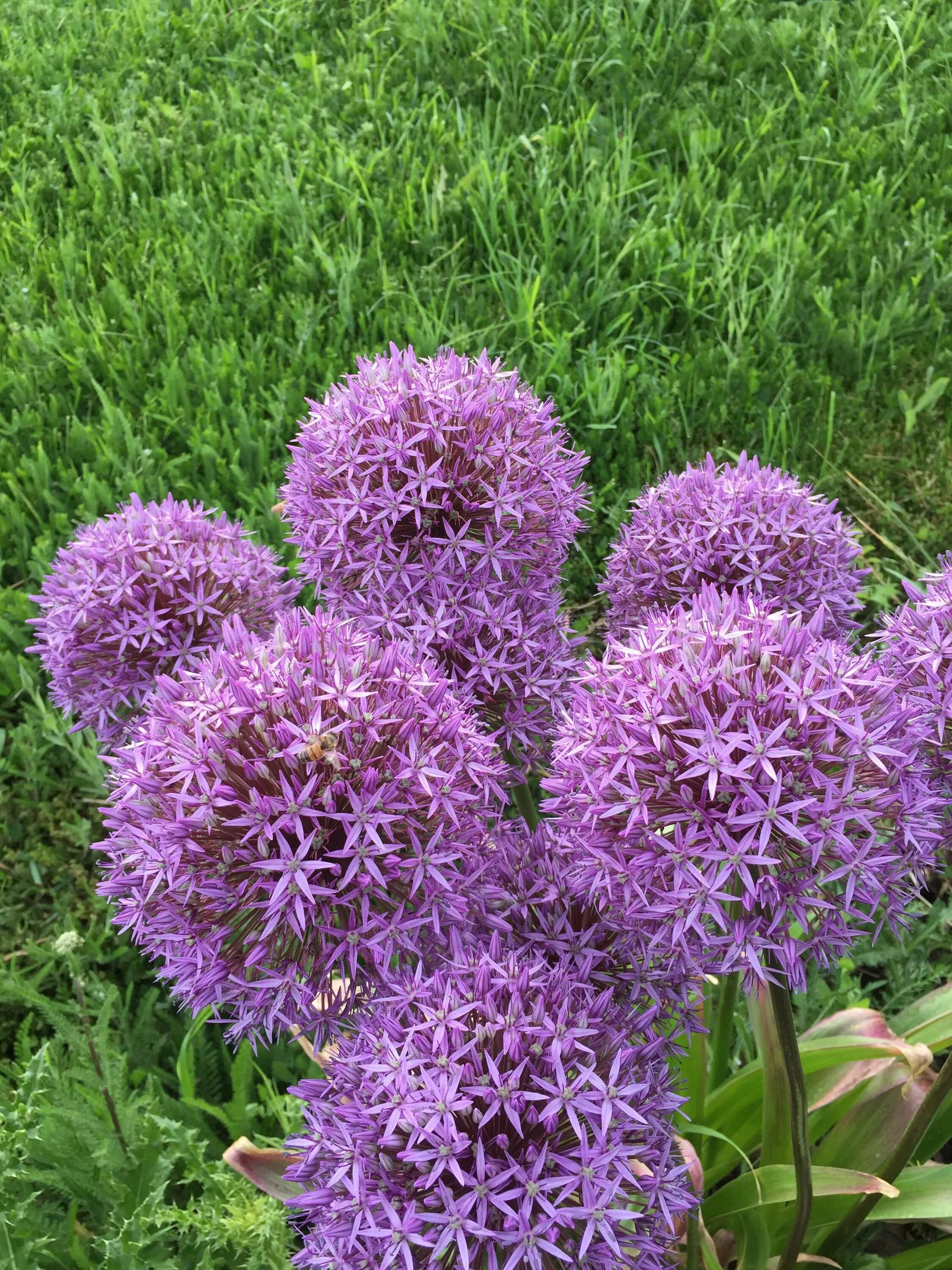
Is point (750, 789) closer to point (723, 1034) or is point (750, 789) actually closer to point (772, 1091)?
point (772, 1091)

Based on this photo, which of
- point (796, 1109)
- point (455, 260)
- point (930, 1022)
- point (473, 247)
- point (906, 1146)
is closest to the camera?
point (796, 1109)

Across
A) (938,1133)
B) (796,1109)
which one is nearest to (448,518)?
(796,1109)

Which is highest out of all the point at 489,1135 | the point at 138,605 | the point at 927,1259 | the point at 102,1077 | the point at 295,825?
the point at 295,825

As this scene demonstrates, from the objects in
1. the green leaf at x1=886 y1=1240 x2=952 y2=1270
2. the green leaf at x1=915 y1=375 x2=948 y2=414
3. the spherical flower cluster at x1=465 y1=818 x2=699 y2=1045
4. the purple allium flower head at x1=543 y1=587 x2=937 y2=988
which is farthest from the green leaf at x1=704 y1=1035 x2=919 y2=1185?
the green leaf at x1=915 y1=375 x2=948 y2=414

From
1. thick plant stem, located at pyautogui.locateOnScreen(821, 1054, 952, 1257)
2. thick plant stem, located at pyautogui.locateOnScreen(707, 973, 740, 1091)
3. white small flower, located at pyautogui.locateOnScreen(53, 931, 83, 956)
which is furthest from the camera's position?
thick plant stem, located at pyautogui.locateOnScreen(707, 973, 740, 1091)

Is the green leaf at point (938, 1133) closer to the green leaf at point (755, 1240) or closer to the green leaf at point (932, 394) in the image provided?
the green leaf at point (755, 1240)

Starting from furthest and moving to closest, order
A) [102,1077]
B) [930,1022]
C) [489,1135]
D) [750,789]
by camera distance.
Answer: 1. [102,1077]
2. [930,1022]
3. [489,1135]
4. [750,789]

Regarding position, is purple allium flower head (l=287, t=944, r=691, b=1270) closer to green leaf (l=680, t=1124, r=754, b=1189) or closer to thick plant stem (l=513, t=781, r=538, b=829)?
green leaf (l=680, t=1124, r=754, b=1189)
